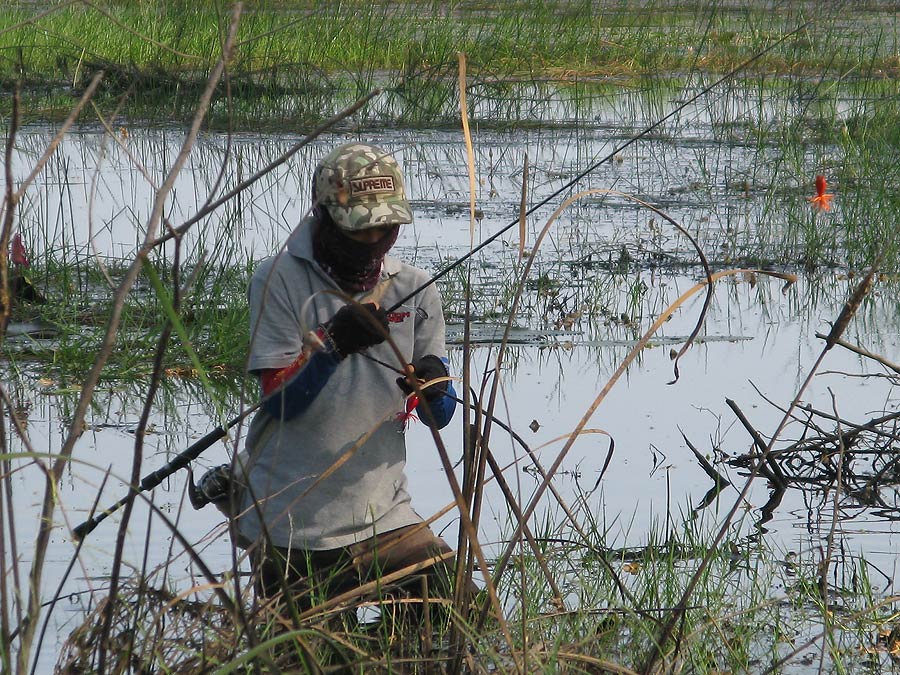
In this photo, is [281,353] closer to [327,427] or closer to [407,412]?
[327,427]

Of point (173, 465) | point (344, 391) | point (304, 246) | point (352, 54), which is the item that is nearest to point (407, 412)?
point (344, 391)

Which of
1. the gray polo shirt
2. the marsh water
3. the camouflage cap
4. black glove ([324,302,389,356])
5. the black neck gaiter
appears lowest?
the marsh water

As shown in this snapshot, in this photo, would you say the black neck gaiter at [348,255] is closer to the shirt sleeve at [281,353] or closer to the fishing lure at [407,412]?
the shirt sleeve at [281,353]

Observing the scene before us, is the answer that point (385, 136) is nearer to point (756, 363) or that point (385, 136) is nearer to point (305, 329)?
point (756, 363)

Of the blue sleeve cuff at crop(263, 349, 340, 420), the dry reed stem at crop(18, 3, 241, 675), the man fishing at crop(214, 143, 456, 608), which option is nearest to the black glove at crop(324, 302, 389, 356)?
the blue sleeve cuff at crop(263, 349, 340, 420)

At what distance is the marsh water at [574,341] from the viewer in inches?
153

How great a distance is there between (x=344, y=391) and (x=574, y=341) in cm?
299

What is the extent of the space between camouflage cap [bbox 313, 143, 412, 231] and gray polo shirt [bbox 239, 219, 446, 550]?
157 millimetres

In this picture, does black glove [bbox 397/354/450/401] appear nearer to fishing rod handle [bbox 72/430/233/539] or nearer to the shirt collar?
the shirt collar

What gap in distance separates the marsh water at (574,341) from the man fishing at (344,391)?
0.73 feet

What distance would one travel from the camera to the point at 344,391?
3.12 metres

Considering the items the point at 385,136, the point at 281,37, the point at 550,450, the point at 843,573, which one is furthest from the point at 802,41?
the point at 843,573

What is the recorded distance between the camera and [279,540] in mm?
3105

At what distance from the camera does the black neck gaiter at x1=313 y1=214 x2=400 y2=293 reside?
301 centimetres
